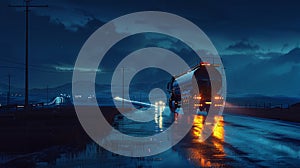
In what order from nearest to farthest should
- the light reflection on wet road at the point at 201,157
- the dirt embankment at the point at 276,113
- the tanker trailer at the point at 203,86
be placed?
the light reflection on wet road at the point at 201,157, the dirt embankment at the point at 276,113, the tanker trailer at the point at 203,86

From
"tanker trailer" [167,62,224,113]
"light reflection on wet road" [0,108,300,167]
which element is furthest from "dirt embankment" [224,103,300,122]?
"light reflection on wet road" [0,108,300,167]

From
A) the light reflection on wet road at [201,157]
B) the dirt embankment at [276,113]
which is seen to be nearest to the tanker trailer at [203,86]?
the dirt embankment at [276,113]

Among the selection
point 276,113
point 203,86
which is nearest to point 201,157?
point 203,86

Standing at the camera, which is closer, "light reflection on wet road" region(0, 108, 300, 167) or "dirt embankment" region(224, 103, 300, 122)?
"light reflection on wet road" region(0, 108, 300, 167)

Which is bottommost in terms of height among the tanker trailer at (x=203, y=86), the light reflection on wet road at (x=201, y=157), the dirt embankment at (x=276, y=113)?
the dirt embankment at (x=276, y=113)

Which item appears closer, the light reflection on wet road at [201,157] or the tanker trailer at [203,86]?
→ the light reflection on wet road at [201,157]

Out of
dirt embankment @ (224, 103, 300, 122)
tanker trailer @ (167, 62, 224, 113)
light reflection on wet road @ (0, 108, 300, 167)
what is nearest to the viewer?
light reflection on wet road @ (0, 108, 300, 167)

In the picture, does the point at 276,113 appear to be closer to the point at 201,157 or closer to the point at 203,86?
the point at 203,86

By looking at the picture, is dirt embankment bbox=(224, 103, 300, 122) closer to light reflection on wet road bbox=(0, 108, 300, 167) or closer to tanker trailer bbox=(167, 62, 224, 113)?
tanker trailer bbox=(167, 62, 224, 113)

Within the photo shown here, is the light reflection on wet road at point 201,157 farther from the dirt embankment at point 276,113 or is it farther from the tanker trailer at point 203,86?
the tanker trailer at point 203,86

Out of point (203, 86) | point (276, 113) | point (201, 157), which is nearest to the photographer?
point (201, 157)

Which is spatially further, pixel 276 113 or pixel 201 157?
pixel 276 113

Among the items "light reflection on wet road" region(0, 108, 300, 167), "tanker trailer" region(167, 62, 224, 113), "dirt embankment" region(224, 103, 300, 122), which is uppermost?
"tanker trailer" region(167, 62, 224, 113)

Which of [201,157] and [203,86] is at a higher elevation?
[203,86]
